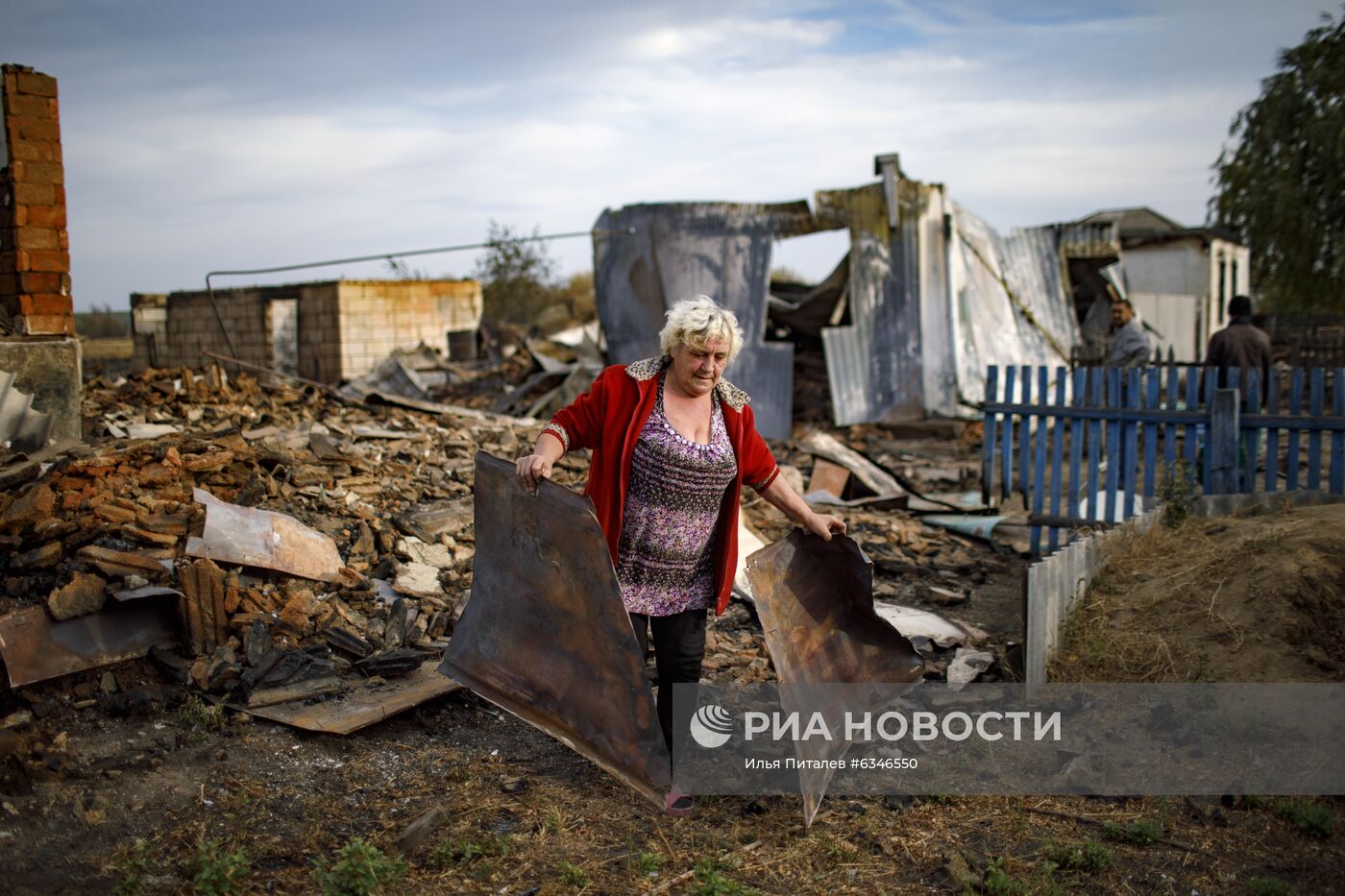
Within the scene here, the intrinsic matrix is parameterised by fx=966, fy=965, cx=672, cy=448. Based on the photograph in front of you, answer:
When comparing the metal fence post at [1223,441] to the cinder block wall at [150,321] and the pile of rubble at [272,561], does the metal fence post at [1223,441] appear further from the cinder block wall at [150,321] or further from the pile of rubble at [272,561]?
the cinder block wall at [150,321]

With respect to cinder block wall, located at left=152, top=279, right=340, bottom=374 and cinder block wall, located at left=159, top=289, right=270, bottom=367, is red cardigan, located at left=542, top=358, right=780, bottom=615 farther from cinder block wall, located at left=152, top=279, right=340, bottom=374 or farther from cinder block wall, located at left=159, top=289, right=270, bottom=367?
cinder block wall, located at left=159, top=289, right=270, bottom=367

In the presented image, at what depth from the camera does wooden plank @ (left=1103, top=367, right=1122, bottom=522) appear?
299 inches

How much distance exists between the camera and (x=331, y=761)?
13.3 ft

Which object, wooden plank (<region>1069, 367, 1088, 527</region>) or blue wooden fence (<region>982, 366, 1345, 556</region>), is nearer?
blue wooden fence (<region>982, 366, 1345, 556</region>)

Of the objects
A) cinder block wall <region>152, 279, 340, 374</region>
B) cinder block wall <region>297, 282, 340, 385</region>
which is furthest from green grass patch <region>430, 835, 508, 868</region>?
cinder block wall <region>152, 279, 340, 374</region>

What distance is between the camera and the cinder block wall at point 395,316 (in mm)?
20328

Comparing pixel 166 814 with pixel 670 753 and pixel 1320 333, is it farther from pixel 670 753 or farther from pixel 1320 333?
pixel 1320 333

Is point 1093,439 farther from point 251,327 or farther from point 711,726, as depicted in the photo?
point 251,327

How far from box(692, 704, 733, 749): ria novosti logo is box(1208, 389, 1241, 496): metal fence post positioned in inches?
178

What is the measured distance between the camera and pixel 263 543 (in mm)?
5410

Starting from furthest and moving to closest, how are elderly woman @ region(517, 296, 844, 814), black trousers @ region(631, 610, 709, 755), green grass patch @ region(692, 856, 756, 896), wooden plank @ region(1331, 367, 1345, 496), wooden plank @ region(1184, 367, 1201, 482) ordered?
wooden plank @ region(1184, 367, 1201, 482), wooden plank @ region(1331, 367, 1345, 496), black trousers @ region(631, 610, 709, 755), elderly woman @ region(517, 296, 844, 814), green grass patch @ region(692, 856, 756, 896)

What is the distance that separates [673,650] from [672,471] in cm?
77

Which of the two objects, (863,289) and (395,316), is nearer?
(863,289)

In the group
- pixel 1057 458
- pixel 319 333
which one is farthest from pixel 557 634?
pixel 319 333
